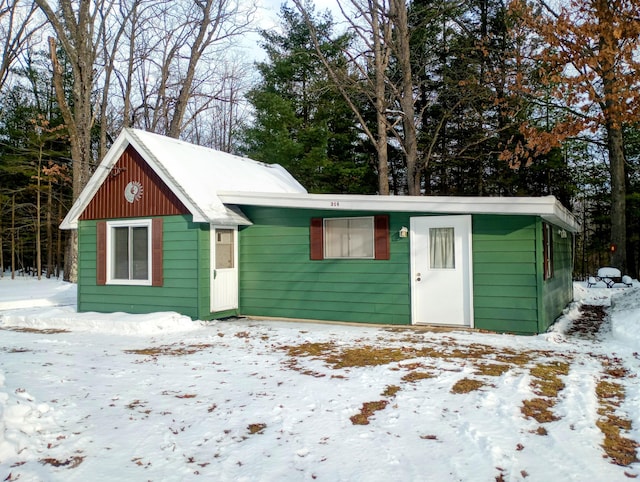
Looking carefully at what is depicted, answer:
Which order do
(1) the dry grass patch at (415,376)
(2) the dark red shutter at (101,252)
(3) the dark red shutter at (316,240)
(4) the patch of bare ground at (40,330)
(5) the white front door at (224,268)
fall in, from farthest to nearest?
(2) the dark red shutter at (101,252)
(5) the white front door at (224,268)
(3) the dark red shutter at (316,240)
(4) the patch of bare ground at (40,330)
(1) the dry grass patch at (415,376)

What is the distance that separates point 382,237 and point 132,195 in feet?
17.0

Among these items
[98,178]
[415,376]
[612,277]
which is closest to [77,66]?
[98,178]

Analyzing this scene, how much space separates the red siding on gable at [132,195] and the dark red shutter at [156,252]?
9.5 inches

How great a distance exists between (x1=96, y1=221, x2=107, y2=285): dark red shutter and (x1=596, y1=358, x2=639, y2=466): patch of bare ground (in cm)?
910

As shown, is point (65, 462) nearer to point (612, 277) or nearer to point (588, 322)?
point (588, 322)

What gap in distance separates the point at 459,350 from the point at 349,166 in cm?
1367

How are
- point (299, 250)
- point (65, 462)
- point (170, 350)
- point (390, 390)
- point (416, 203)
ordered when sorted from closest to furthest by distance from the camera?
point (65, 462), point (390, 390), point (170, 350), point (416, 203), point (299, 250)

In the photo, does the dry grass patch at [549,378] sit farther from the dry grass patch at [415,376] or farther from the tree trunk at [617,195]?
the tree trunk at [617,195]

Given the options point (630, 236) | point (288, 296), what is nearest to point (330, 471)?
point (288, 296)

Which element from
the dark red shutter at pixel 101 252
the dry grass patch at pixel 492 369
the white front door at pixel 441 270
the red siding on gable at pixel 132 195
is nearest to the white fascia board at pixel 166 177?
the red siding on gable at pixel 132 195

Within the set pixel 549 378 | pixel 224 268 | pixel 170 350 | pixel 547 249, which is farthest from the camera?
pixel 224 268

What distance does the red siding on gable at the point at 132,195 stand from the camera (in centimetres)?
942

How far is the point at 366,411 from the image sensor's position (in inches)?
159

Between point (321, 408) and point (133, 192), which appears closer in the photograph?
point (321, 408)
